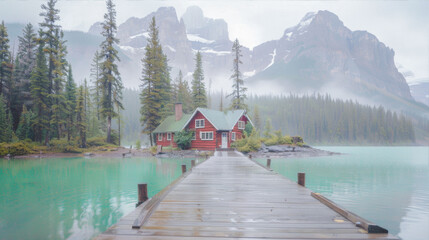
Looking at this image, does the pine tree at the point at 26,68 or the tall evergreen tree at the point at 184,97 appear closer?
the pine tree at the point at 26,68

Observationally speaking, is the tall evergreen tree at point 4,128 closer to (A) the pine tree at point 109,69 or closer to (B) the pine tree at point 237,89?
(A) the pine tree at point 109,69

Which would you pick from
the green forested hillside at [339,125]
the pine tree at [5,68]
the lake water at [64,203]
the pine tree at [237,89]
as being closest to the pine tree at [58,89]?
the pine tree at [5,68]

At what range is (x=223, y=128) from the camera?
32.6 meters

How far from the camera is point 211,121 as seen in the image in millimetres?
32281

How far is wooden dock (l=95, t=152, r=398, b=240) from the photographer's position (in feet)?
10.8

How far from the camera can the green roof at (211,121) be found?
32969 millimetres

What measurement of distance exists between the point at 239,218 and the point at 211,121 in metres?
28.2

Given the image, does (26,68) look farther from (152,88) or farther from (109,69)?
(152,88)

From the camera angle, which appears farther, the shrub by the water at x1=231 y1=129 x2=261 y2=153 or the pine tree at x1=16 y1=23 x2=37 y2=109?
the pine tree at x1=16 y1=23 x2=37 y2=109

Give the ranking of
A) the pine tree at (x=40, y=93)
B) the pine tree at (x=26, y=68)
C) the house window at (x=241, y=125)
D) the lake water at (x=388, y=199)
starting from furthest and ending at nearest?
the house window at (x=241, y=125), the pine tree at (x=26, y=68), the pine tree at (x=40, y=93), the lake water at (x=388, y=199)

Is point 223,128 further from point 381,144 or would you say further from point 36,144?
point 381,144

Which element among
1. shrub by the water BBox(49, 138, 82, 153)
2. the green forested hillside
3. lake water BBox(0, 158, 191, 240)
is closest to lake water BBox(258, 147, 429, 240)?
lake water BBox(0, 158, 191, 240)

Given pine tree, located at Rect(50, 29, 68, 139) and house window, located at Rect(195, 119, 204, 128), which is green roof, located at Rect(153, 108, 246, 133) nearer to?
house window, located at Rect(195, 119, 204, 128)

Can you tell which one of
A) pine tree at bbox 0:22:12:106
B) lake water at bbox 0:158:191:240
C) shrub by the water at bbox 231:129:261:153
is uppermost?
pine tree at bbox 0:22:12:106
